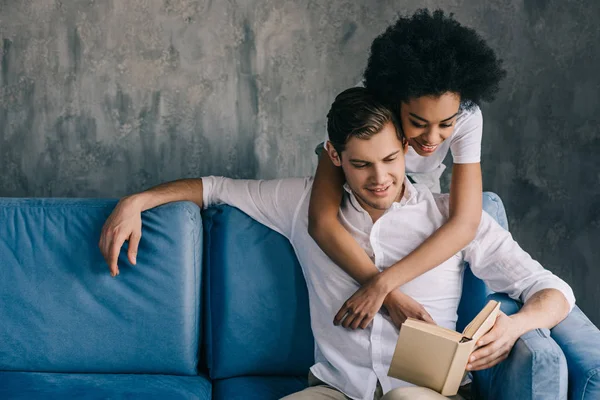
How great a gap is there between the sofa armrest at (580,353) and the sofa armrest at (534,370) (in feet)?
0.12

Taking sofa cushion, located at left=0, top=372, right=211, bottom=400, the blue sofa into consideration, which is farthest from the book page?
sofa cushion, located at left=0, top=372, right=211, bottom=400

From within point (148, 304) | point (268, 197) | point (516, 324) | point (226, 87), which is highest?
point (226, 87)

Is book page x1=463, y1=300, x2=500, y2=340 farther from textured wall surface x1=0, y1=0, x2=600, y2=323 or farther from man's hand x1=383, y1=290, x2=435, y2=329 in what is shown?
textured wall surface x1=0, y1=0, x2=600, y2=323

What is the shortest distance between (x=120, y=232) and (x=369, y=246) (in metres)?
0.69

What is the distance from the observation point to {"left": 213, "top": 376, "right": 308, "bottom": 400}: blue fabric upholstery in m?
1.90

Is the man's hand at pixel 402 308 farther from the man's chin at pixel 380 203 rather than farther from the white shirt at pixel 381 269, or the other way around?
the man's chin at pixel 380 203

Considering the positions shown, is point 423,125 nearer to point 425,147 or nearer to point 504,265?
point 425,147

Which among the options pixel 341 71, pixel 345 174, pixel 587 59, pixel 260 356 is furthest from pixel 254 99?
pixel 587 59

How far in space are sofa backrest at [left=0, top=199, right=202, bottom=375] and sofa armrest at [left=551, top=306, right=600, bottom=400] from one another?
103cm

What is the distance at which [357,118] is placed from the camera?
1732 mm

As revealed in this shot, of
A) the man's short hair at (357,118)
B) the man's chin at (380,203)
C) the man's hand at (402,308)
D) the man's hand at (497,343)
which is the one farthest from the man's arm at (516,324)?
the man's short hair at (357,118)

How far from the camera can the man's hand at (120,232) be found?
189 cm

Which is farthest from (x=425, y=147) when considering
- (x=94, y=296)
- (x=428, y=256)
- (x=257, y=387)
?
(x=94, y=296)

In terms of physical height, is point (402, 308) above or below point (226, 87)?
below
